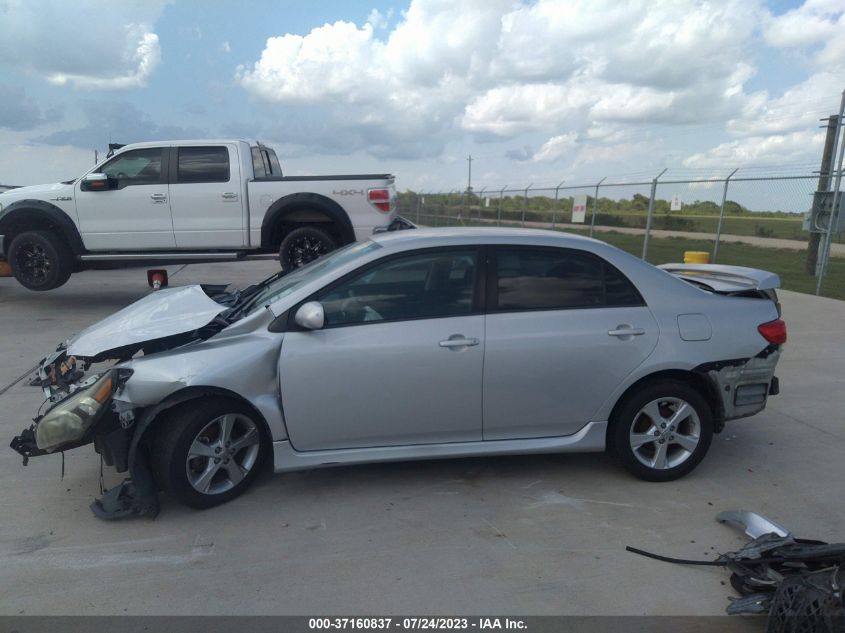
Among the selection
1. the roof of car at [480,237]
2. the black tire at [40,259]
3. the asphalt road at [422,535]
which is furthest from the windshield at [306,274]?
the black tire at [40,259]

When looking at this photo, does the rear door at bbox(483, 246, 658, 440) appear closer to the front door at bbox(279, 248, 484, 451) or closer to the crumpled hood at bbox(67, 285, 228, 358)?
the front door at bbox(279, 248, 484, 451)

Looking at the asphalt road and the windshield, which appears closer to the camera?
the asphalt road

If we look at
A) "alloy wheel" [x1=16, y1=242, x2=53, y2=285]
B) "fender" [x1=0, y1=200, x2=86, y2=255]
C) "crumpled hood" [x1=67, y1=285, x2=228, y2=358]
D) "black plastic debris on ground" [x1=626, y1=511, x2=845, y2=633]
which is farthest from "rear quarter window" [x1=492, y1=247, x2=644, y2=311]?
"alloy wheel" [x1=16, y1=242, x2=53, y2=285]

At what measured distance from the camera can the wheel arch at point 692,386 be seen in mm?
4277

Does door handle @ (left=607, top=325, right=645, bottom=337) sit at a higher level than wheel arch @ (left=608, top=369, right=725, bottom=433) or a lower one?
higher

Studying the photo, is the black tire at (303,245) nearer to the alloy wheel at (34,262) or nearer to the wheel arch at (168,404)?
the alloy wheel at (34,262)

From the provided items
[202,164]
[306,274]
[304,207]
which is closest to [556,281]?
[306,274]

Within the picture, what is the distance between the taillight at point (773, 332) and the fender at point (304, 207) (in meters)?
6.59

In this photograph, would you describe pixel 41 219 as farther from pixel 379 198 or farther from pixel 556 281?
pixel 556 281

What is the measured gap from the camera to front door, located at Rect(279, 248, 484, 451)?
3.91 meters

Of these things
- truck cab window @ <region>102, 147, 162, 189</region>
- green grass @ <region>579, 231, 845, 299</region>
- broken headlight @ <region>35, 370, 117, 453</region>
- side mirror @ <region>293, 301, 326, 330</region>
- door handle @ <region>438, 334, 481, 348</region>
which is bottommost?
green grass @ <region>579, 231, 845, 299</region>

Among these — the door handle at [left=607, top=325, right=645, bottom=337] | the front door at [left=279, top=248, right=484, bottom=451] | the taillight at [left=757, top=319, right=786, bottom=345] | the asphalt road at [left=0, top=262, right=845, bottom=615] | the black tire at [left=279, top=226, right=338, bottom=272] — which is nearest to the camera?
the asphalt road at [left=0, top=262, right=845, bottom=615]

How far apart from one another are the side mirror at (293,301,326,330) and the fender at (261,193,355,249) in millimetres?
6241

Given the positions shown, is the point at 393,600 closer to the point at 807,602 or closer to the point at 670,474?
the point at 807,602
